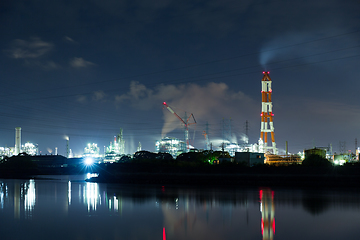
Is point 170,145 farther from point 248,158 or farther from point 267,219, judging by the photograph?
point 267,219

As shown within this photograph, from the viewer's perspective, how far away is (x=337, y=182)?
4841 centimetres

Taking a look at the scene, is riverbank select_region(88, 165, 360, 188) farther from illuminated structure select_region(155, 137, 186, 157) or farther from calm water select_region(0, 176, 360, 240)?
illuminated structure select_region(155, 137, 186, 157)

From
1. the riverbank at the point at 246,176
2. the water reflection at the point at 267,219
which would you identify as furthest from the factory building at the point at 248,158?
the water reflection at the point at 267,219

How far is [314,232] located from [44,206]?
2121cm

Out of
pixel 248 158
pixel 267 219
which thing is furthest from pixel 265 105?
pixel 267 219

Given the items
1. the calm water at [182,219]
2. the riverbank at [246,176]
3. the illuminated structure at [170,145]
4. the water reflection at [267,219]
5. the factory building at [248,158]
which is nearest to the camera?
the calm water at [182,219]

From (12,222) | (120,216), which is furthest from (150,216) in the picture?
(12,222)

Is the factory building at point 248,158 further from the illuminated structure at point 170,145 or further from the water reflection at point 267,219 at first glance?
the illuminated structure at point 170,145

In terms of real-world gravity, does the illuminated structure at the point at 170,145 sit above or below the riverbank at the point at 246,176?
above

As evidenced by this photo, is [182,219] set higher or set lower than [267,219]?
higher

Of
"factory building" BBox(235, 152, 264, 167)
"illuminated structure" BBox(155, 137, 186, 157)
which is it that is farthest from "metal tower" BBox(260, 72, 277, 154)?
"illuminated structure" BBox(155, 137, 186, 157)

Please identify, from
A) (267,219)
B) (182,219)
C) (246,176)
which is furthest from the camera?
(246,176)

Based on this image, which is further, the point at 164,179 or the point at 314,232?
the point at 164,179

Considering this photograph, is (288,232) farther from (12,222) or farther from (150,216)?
(12,222)
